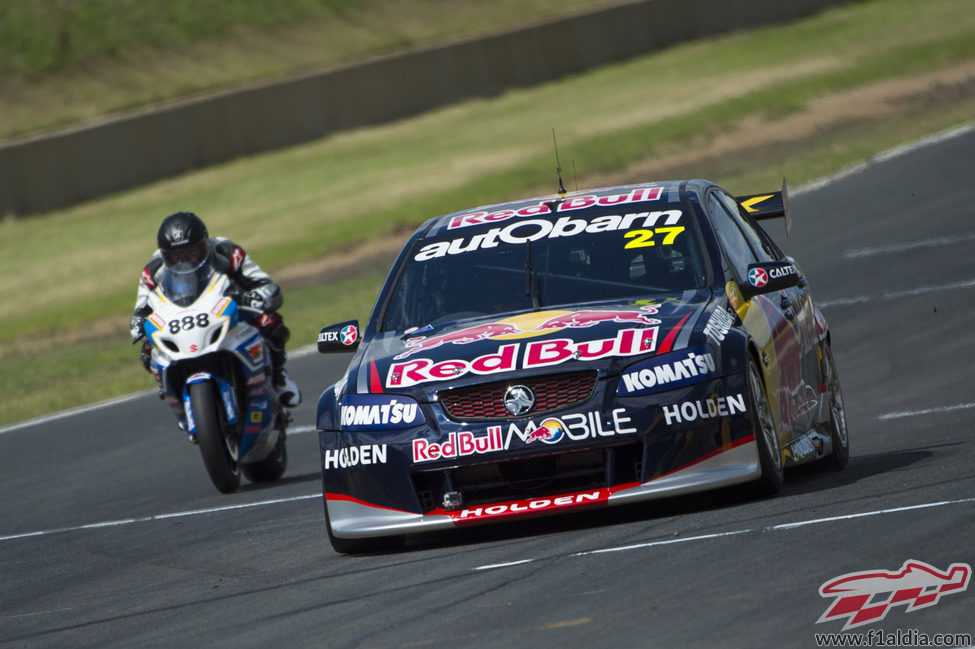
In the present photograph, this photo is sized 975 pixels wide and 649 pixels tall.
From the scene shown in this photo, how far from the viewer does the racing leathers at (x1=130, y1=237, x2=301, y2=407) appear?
1138 cm

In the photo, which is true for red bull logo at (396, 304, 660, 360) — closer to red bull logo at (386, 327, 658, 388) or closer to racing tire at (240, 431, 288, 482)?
red bull logo at (386, 327, 658, 388)

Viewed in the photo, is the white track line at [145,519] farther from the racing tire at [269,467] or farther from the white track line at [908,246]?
the white track line at [908,246]

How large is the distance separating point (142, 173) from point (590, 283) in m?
28.5

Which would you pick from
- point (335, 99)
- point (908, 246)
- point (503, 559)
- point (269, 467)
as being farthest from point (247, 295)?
point (335, 99)

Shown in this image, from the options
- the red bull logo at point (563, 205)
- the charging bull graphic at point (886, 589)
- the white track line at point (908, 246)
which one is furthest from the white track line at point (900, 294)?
the charging bull graphic at point (886, 589)

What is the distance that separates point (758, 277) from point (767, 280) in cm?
4

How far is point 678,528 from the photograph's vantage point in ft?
23.9

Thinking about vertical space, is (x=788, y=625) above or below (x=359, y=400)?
below

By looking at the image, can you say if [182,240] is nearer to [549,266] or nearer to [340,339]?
[340,339]

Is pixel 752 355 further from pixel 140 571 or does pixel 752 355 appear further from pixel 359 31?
pixel 359 31

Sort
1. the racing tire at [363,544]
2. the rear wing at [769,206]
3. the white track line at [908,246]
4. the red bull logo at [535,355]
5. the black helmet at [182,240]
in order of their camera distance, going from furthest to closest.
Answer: the white track line at [908,246]
the black helmet at [182,240]
the rear wing at [769,206]
the racing tire at [363,544]
the red bull logo at [535,355]

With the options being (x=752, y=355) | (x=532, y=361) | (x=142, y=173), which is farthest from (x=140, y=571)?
(x=142, y=173)

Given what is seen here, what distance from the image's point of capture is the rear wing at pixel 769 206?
→ 9.59 meters

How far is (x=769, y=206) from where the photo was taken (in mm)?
9750
